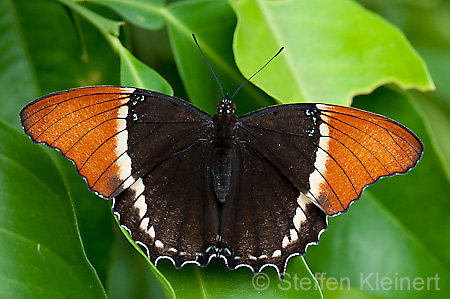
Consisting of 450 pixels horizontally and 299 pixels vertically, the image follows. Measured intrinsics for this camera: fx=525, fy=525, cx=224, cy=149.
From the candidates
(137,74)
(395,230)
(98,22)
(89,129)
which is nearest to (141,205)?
(89,129)

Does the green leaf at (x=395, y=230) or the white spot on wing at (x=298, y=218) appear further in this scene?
the green leaf at (x=395, y=230)

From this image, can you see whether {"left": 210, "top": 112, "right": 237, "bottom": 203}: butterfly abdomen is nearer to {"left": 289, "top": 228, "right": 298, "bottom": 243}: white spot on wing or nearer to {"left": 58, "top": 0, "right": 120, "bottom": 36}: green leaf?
{"left": 289, "top": 228, "right": 298, "bottom": 243}: white spot on wing

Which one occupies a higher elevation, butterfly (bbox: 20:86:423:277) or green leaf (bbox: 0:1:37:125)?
green leaf (bbox: 0:1:37:125)

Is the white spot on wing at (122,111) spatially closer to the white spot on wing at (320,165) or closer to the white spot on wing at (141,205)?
the white spot on wing at (141,205)

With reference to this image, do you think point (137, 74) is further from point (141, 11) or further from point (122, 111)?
point (141, 11)

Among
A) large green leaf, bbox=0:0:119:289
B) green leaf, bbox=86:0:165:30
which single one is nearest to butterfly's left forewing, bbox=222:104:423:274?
green leaf, bbox=86:0:165:30

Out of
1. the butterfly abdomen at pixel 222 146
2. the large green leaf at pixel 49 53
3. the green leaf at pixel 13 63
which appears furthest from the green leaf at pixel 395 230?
the green leaf at pixel 13 63

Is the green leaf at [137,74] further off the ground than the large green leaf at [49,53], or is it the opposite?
the large green leaf at [49,53]
